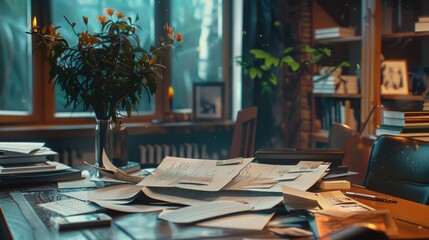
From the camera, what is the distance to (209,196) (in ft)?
4.77

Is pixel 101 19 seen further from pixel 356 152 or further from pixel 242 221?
pixel 356 152

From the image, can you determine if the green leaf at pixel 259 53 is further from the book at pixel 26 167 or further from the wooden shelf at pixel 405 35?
the book at pixel 26 167

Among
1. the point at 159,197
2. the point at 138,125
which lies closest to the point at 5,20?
the point at 138,125

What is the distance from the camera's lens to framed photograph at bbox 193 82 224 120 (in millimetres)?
4148

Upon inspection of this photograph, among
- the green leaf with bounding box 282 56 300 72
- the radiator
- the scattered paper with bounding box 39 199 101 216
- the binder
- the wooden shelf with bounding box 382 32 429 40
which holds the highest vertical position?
the wooden shelf with bounding box 382 32 429 40

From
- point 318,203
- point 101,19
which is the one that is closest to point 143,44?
point 101,19

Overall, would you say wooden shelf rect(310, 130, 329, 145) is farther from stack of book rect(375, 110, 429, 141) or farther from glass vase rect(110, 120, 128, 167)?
glass vase rect(110, 120, 128, 167)

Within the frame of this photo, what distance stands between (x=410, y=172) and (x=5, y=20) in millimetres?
2841

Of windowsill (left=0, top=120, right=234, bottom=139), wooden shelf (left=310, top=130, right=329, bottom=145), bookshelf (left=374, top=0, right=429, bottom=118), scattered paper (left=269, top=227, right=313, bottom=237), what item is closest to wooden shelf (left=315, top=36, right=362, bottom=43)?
bookshelf (left=374, top=0, right=429, bottom=118)

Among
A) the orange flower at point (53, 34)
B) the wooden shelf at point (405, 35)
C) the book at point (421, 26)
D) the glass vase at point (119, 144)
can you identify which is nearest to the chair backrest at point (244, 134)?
the wooden shelf at point (405, 35)

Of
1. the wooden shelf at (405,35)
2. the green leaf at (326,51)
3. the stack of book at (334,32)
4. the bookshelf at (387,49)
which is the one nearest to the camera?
the wooden shelf at (405,35)

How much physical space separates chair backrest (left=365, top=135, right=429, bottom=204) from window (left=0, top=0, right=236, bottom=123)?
1.74 m

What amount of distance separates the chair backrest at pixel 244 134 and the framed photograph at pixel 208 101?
0.78m

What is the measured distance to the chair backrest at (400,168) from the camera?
1748 mm
